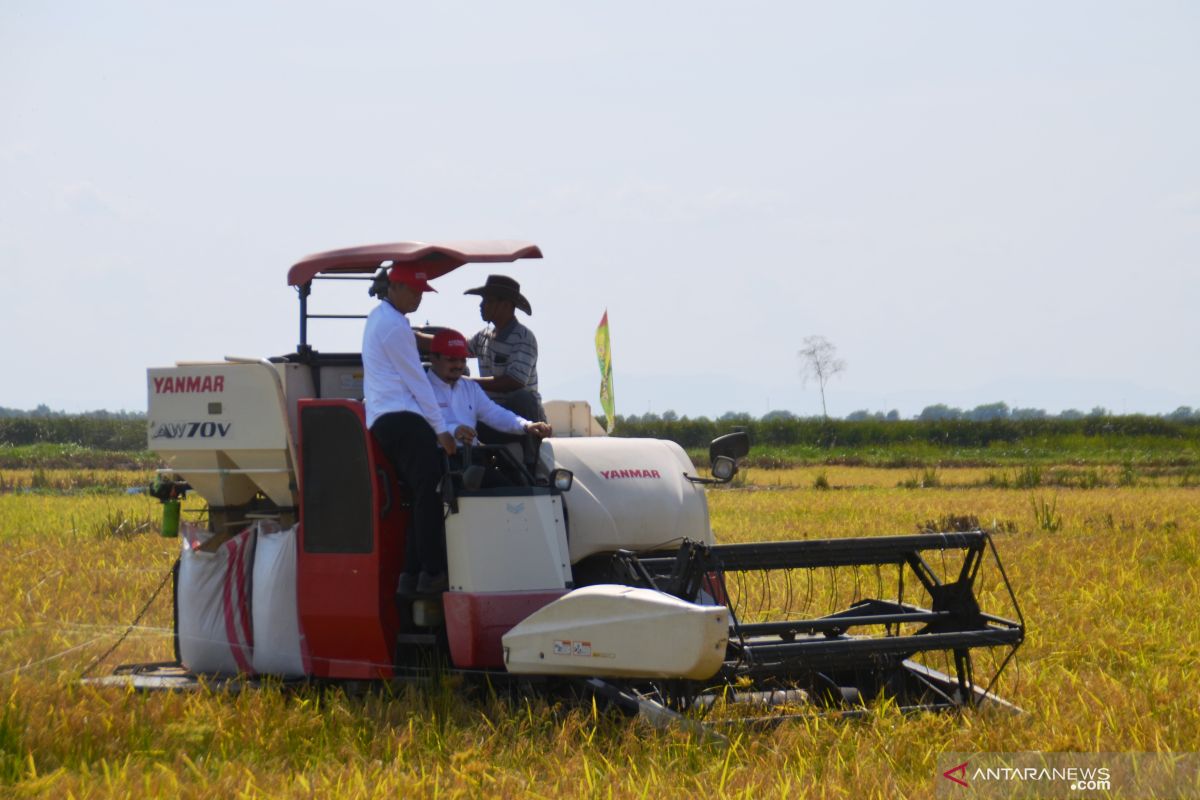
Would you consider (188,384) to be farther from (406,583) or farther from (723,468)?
(723,468)

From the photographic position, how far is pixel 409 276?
752 cm

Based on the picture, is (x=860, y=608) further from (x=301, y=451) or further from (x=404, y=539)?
(x=301, y=451)

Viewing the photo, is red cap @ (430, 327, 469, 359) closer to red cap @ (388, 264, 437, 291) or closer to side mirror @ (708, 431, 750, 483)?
red cap @ (388, 264, 437, 291)

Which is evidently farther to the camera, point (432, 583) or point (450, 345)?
point (450, 345)

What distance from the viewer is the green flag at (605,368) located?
10219 millimetres

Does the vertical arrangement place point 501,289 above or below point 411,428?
above

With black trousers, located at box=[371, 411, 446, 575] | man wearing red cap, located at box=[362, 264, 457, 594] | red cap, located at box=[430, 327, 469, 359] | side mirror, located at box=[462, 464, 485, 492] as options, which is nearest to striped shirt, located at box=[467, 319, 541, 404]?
red cap, located at box=[430, 327, 469, 359]

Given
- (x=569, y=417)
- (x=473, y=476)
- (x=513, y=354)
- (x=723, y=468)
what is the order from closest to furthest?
(x=473, y=476) < (x=723, y=468) < (x=513, y=354) < (x=569, y=417)

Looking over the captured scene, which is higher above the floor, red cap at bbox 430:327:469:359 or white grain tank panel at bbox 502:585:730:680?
red cap at bbox 430:327:469:359

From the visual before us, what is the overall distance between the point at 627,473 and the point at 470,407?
941mm

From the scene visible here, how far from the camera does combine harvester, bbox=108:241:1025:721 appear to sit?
6602 mm

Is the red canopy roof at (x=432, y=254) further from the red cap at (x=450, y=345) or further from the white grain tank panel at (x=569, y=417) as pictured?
the white grain tank panel at (x=569, y=417)

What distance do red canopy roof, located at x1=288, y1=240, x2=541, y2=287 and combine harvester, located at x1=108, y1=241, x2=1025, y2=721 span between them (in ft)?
0.04

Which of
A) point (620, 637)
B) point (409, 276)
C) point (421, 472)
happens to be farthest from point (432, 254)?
point (620, 637)
